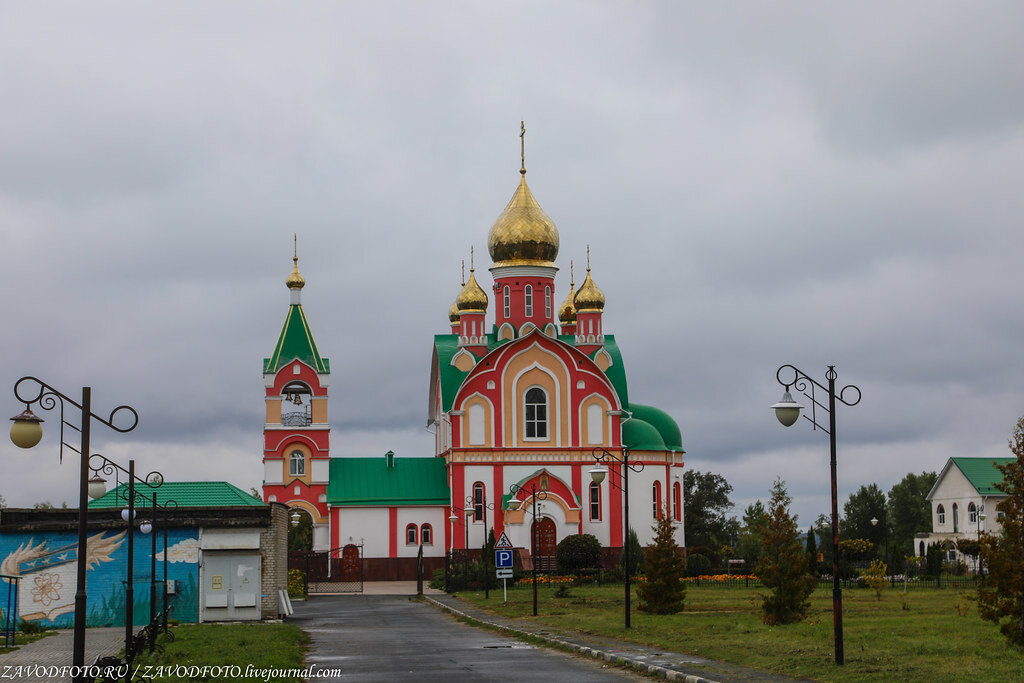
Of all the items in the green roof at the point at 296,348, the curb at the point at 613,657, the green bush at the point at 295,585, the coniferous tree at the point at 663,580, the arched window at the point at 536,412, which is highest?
the green roof at the point at 296,348

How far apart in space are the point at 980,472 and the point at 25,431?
5409 cm

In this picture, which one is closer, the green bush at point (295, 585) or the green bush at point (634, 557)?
the green bush at point (295, 585)

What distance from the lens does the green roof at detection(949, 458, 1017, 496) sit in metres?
57.1

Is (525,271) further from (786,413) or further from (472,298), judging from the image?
(786,413)

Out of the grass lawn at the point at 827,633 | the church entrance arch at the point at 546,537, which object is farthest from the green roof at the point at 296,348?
the grass lawn at the point at 827,633

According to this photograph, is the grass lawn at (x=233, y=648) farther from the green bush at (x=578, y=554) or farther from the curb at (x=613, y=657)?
the green bush at (x=578, y=554)

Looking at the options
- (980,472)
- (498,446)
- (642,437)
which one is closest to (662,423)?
(642,437)

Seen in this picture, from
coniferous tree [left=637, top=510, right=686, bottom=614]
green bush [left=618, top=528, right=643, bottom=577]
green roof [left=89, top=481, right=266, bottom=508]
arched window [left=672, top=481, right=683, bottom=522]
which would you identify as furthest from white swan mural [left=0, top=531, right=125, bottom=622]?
arched window [left=672, top=481, right=683, bottom=522]

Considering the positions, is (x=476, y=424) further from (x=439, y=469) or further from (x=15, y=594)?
(x=15, y=594)

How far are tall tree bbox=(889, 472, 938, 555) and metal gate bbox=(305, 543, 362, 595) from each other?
35508 mm

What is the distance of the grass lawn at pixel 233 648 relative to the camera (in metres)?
17.5

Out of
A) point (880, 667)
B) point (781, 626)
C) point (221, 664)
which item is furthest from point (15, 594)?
point (880, 667)

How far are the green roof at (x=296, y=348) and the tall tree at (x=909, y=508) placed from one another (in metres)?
Answer: 38.1

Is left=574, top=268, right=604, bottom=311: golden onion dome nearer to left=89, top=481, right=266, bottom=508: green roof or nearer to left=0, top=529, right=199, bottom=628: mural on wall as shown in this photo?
left=89, top=481, right=266, bottom=508: green roof
